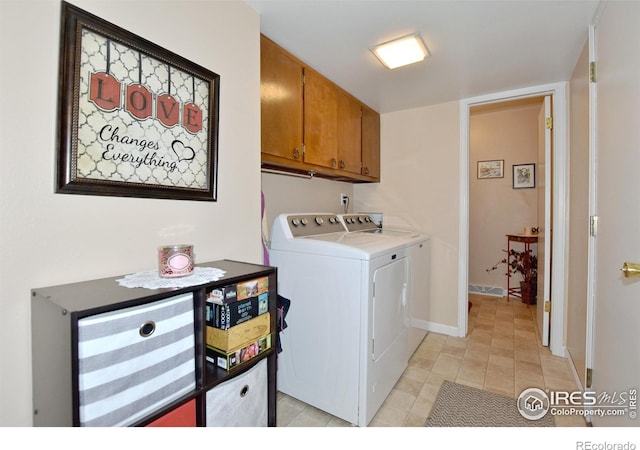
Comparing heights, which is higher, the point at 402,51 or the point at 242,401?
the point at 402,51

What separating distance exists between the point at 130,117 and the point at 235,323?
795mm

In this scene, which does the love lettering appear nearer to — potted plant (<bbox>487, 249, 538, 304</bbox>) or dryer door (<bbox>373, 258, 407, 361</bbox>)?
dryer door (<bbox>373, 258, 407, 361</bbox>)

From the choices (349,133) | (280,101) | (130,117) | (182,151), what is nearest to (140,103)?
(130,117)

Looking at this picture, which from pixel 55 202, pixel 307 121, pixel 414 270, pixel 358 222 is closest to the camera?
pixel 55 202

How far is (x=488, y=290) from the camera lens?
Result: 4.21 meters

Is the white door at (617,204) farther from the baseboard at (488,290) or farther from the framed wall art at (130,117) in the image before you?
the baseboard at (488,290)

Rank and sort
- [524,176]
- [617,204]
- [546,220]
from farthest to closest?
[524,176] < [546,220] < [617,204]

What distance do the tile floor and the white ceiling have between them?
7.02 ft

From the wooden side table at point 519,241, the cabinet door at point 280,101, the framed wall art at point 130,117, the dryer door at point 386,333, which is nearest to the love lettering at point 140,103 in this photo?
the framed wall art at point 130,117

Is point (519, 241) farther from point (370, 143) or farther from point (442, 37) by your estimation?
point (442, 37)

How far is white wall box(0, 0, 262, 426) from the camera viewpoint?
2.69 feet

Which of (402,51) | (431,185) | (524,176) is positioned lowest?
(431,185)

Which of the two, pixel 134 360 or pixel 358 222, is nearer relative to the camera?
pixel 134 360
